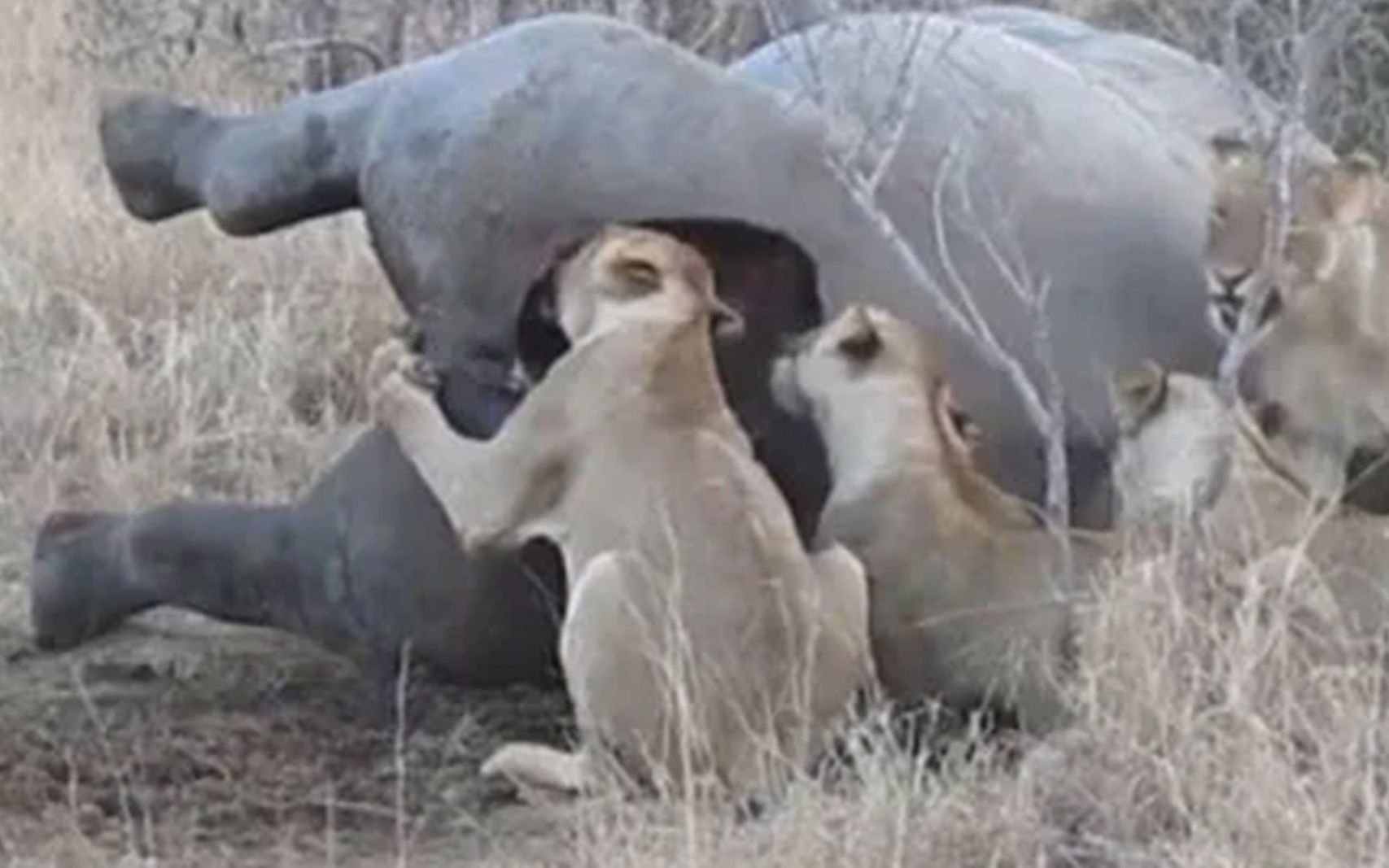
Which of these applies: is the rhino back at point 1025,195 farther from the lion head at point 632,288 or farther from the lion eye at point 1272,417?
the lion head at point 632,288

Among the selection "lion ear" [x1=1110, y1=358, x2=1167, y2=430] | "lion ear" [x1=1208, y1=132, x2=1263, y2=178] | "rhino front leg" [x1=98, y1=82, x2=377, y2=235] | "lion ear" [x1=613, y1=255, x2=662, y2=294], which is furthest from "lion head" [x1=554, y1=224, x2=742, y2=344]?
"lion ear" [x1=1208, y1=132, x2=1263, y2=178]

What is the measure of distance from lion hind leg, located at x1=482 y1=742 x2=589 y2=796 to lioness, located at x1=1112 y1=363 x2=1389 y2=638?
0.89 meters

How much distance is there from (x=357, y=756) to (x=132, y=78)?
5.87 metres

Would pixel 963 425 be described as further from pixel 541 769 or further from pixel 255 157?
pixel 255 157

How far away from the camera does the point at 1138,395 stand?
6102mm

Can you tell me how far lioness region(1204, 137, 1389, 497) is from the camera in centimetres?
633

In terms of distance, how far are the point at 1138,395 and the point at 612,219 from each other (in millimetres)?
899

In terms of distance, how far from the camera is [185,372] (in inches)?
322

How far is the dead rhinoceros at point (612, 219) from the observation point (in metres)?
6.31

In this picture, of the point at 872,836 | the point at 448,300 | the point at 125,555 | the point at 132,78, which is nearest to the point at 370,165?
the point at 448,300

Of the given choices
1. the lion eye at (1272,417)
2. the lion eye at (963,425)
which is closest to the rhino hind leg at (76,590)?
the lion eye at (963,425)

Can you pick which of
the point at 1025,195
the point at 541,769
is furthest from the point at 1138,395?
the point at 541,769

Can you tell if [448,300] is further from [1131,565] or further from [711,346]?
[1131,565]

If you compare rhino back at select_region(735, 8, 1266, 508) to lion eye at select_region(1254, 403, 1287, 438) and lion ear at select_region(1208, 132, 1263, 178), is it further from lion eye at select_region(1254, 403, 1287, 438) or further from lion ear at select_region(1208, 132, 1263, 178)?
lion eye at select_region(1254, 403, 1287, 438)
